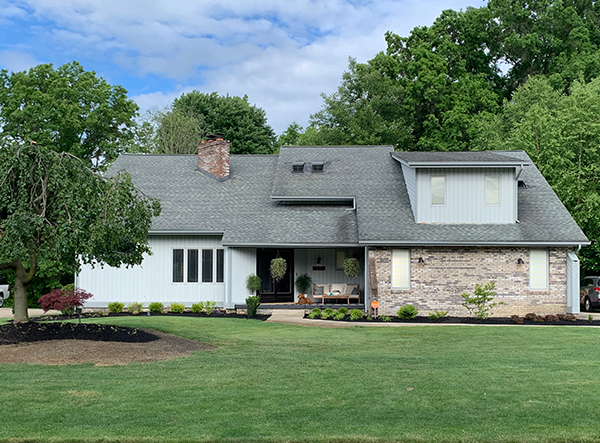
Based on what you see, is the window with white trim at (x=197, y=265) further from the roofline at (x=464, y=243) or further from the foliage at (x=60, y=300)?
the foliage at (x=60, y=300)

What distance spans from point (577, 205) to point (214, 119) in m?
27.3

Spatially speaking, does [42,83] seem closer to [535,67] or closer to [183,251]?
[183,251]

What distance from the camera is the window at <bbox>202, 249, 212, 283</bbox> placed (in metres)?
22.0

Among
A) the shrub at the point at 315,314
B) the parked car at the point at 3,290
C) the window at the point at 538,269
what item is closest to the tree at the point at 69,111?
the parked car at the point at 3,290

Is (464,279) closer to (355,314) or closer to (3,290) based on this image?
(355,314)

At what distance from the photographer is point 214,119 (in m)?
45.7

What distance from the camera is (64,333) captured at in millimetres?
13188

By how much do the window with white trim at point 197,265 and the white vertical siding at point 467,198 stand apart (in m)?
7.00

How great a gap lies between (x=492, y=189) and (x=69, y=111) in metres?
23.3

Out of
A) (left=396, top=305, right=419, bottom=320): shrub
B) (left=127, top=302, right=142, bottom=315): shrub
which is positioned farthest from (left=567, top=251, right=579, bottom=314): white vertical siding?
(left=127, top=302, right=142, bottom=315): shrub

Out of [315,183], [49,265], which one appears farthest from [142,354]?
[49,265]

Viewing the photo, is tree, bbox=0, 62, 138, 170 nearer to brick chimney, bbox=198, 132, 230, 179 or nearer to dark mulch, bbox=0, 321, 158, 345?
brick chimney, bbox=198, 132, 230, 179

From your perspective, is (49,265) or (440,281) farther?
(49,265)

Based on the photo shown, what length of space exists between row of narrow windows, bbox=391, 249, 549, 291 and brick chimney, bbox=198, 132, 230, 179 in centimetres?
874
